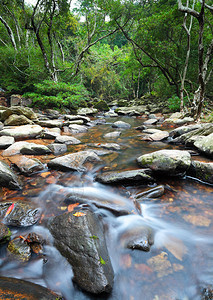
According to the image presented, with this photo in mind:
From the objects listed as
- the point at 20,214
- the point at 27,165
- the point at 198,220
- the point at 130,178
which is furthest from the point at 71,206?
the point at 198,220

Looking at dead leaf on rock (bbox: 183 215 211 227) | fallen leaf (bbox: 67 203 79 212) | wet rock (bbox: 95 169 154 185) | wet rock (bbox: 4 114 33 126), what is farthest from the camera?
wet rock (bbox: 4 114 33 126)

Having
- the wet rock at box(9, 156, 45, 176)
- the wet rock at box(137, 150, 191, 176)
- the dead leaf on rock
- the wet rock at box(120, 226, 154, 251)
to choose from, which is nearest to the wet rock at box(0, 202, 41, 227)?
the wet rock at box(9, 156, 45, 176)

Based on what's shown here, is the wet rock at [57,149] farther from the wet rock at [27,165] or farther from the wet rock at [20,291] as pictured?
the wet rock at [20,291]

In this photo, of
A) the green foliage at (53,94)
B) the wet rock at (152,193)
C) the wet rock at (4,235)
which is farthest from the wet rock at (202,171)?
the green foliage at (53,94)

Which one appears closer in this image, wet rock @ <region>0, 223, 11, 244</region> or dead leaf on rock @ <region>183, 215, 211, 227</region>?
wet rock @ <region>0, 223, 11, 244</region>

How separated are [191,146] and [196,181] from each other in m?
2.13

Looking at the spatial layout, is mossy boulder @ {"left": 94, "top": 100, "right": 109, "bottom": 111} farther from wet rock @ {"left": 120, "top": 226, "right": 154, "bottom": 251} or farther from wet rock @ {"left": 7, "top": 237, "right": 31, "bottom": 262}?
wet rock @ {"left": 7, "top": 237, "right": 31, "bottom": 262}

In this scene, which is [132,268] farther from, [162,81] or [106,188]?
[162,81]

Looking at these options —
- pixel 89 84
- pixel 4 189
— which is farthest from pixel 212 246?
pixel 89 84

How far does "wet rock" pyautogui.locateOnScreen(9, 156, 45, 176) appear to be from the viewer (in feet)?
9.73

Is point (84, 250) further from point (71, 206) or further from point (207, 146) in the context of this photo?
point (207, 146)

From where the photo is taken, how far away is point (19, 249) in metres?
1.51

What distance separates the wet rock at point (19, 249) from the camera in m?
1.45

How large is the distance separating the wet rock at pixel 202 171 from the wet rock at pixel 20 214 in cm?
282
